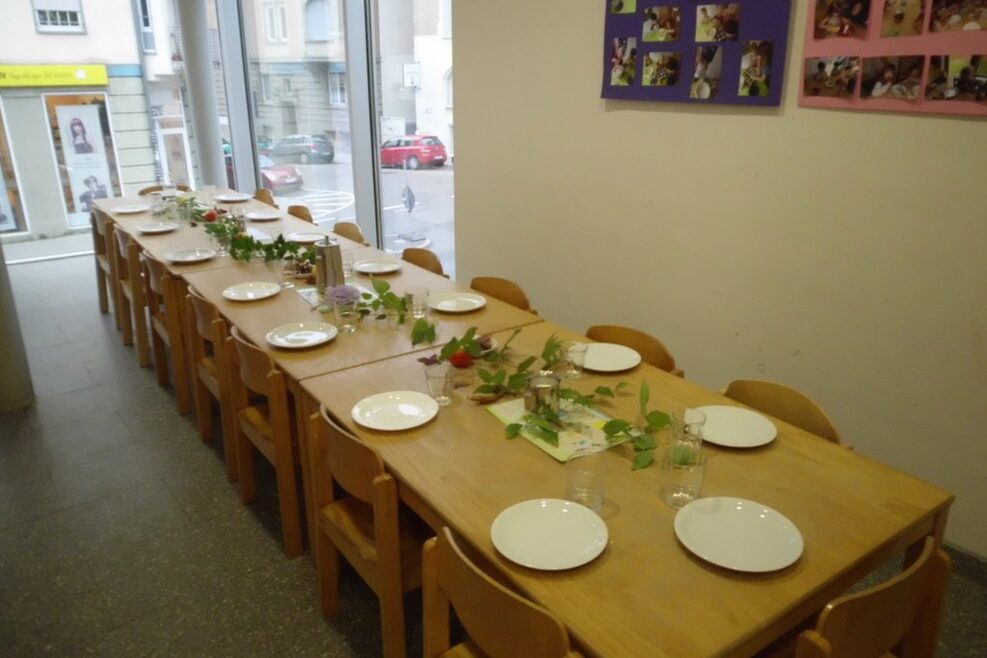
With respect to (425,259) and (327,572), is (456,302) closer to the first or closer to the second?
(425,259)

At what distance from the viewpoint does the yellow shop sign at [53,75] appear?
214 inches

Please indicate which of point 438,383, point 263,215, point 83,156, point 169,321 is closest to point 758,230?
point 438,383

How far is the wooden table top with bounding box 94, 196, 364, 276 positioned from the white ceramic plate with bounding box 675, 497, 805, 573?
2508 mm

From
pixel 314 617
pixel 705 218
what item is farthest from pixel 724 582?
pixel 705 218

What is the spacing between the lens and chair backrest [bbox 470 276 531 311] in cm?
274

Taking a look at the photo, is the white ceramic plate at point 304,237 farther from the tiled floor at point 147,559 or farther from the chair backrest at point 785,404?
the chair backrest at point 785,404

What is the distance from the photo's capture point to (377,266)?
3.10 meters

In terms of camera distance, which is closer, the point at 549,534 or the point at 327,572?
the point at 549,534

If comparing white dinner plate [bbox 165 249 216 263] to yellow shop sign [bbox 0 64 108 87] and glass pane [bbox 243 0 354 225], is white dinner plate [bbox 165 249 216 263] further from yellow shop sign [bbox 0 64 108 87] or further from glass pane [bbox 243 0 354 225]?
yellow shop sign [bbox 0 64 108 87]

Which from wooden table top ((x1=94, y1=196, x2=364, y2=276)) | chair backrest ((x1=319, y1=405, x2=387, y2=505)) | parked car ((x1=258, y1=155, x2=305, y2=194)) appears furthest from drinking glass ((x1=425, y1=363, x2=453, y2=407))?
parked car ((x1=258, y1=155, x2=305, y2=194))

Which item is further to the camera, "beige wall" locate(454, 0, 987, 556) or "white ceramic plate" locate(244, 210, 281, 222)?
"white ceramic plate" locate(244, 210, 281, 222)

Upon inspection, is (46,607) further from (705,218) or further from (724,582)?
(705,218)

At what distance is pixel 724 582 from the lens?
118cm

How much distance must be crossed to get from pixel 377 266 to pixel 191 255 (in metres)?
0.92
